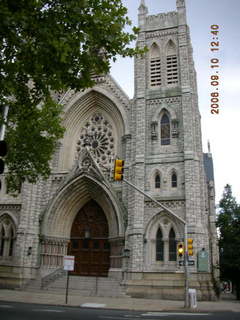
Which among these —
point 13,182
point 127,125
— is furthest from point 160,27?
point 13,182

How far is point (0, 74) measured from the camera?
11688 mm

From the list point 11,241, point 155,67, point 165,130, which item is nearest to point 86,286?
point 11,241

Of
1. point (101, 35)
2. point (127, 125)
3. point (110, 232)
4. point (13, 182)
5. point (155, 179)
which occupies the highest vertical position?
point (127, 125)

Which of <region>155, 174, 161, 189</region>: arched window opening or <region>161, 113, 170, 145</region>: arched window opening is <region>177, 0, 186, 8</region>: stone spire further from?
<region>155, 174, 161, 189</region>: arched window opening

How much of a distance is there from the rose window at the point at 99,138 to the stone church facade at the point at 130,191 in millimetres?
90

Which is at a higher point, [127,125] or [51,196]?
[127,125]

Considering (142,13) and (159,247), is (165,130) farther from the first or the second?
(142,13)

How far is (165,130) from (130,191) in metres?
5.53

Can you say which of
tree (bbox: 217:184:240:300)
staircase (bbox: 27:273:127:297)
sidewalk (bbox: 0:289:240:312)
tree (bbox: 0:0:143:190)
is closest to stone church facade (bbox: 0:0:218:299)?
staircase (bbox: 27:273:127:297)

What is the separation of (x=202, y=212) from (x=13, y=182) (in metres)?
12.6

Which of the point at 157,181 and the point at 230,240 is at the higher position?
the point at 157,181

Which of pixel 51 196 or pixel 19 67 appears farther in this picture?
pixel 51 196

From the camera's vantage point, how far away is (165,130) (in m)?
25.7

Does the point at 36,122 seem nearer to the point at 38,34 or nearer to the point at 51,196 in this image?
the point at 38,34
